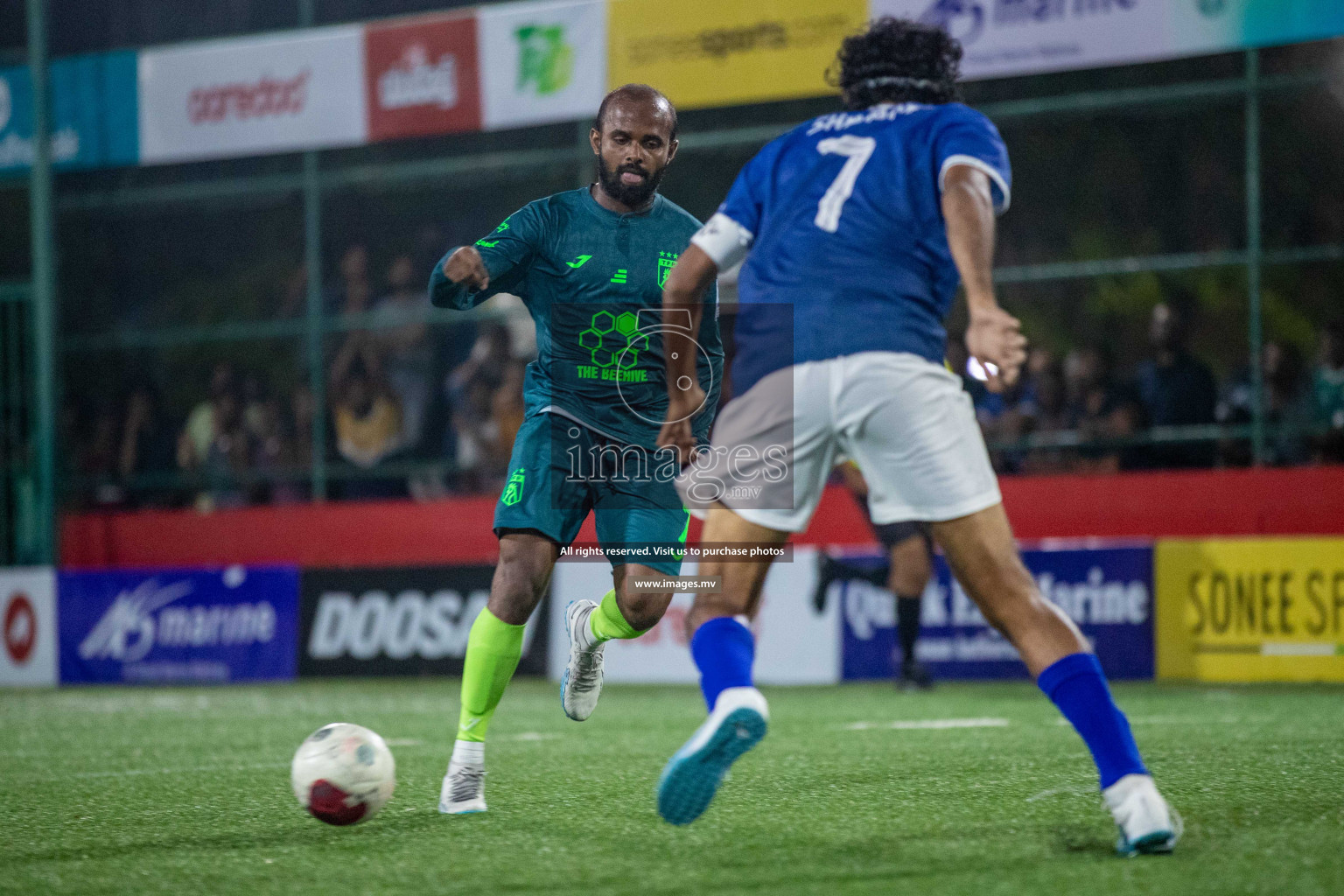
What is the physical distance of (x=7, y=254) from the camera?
19.6 metres

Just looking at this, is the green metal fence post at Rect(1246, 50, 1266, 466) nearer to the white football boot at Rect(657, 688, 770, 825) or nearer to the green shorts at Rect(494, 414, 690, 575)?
the green shorts at Rect(494, 414, 690, 575)

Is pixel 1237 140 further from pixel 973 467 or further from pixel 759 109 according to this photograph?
pixel 973 467

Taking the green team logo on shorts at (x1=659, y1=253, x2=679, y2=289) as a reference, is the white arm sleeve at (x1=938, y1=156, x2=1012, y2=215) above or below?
above

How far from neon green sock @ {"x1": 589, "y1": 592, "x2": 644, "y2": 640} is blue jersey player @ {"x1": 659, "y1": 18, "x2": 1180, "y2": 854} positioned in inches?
58.9

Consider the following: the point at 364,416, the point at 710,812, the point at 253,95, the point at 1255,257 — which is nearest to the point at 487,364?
the point at 364,416

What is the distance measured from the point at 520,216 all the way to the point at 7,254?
15906 mm

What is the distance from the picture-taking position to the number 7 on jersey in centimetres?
433

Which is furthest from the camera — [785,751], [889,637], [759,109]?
[759,109]

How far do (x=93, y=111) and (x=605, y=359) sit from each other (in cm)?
1247

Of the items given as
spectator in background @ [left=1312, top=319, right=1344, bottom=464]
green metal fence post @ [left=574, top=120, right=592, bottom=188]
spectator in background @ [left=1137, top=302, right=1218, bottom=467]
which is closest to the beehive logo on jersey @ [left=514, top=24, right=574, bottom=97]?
green metal fence post @ [left=574, top=120, right=592, bottom=188]

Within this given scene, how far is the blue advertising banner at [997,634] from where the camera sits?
442 inches

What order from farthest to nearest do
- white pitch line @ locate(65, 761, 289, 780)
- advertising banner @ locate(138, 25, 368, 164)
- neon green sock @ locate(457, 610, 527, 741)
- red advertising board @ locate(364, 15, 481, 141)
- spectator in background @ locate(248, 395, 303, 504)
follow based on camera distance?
1. spectator in background @ locate(248, 395, 303, 504)
2. advertising banner @ locate(138, 25, 368, 164)
3. red advertising board @ locate(364, 15, 481, 141)
4. white pitch line @ locate(65, 761, 289, 780)
5. neon green sock @ locate(457, 610, 527, 741)

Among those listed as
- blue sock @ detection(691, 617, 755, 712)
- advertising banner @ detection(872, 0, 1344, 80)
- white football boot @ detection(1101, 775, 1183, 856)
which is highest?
advertising banner @ detection(872, 0, 1344, 80)

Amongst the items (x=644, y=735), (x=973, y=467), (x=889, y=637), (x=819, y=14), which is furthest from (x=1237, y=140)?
(x=973, y=467)
